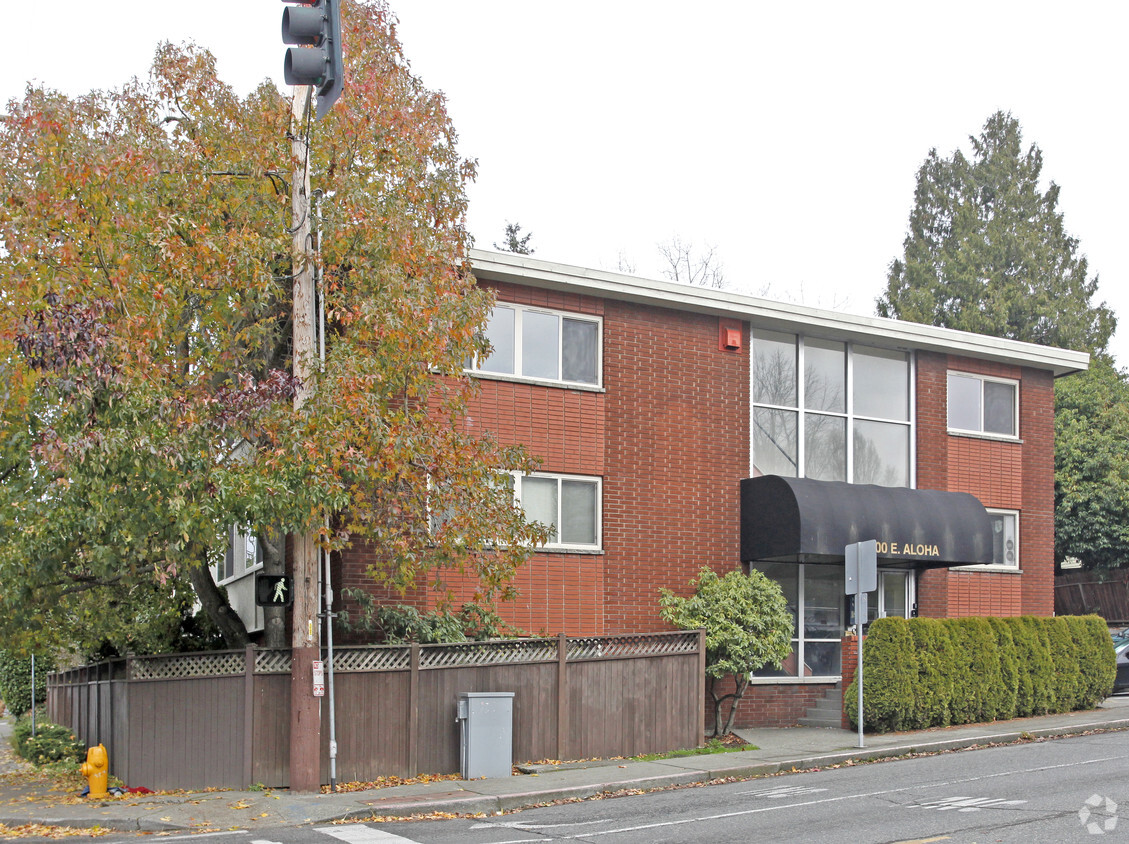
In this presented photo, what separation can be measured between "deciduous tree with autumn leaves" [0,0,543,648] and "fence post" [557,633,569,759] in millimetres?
1649

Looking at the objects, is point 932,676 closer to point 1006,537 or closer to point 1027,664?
point 1027,664

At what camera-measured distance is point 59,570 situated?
13.9m

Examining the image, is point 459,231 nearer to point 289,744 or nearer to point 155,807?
point 289,744

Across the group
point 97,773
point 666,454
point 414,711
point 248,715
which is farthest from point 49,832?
point 666,454

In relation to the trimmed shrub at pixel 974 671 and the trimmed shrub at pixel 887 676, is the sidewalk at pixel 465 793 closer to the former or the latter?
the trimmed shrub at pixel 887 676

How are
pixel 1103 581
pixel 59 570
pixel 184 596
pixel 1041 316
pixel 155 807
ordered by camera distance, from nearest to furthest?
1. pixel 155 807
2. pixel 59 570
3. pixel 184 596
4. pixel 1103 581
5. pixel 1041 316

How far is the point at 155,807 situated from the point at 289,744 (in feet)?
5.84

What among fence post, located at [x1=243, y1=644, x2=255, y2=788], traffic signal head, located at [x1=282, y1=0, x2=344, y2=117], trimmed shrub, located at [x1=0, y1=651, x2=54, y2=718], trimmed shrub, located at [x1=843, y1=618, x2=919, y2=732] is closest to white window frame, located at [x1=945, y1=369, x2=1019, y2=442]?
trimmed shrub, located at [x1=843, y1=618, x2=919, y2=732]

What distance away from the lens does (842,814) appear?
11.6 m

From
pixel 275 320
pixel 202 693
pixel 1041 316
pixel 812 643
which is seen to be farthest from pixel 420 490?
pixel 1041 316

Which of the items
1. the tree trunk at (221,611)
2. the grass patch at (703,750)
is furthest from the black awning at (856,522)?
the tree trunk at (221,611)

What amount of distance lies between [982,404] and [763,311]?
5.88m

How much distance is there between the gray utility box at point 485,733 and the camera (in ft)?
49.2

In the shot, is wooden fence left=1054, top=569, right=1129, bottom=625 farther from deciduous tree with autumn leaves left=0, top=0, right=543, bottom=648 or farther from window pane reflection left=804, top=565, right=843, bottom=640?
deciduous tree with autumn leaves left=0, top=0, right=543, bottom=648
